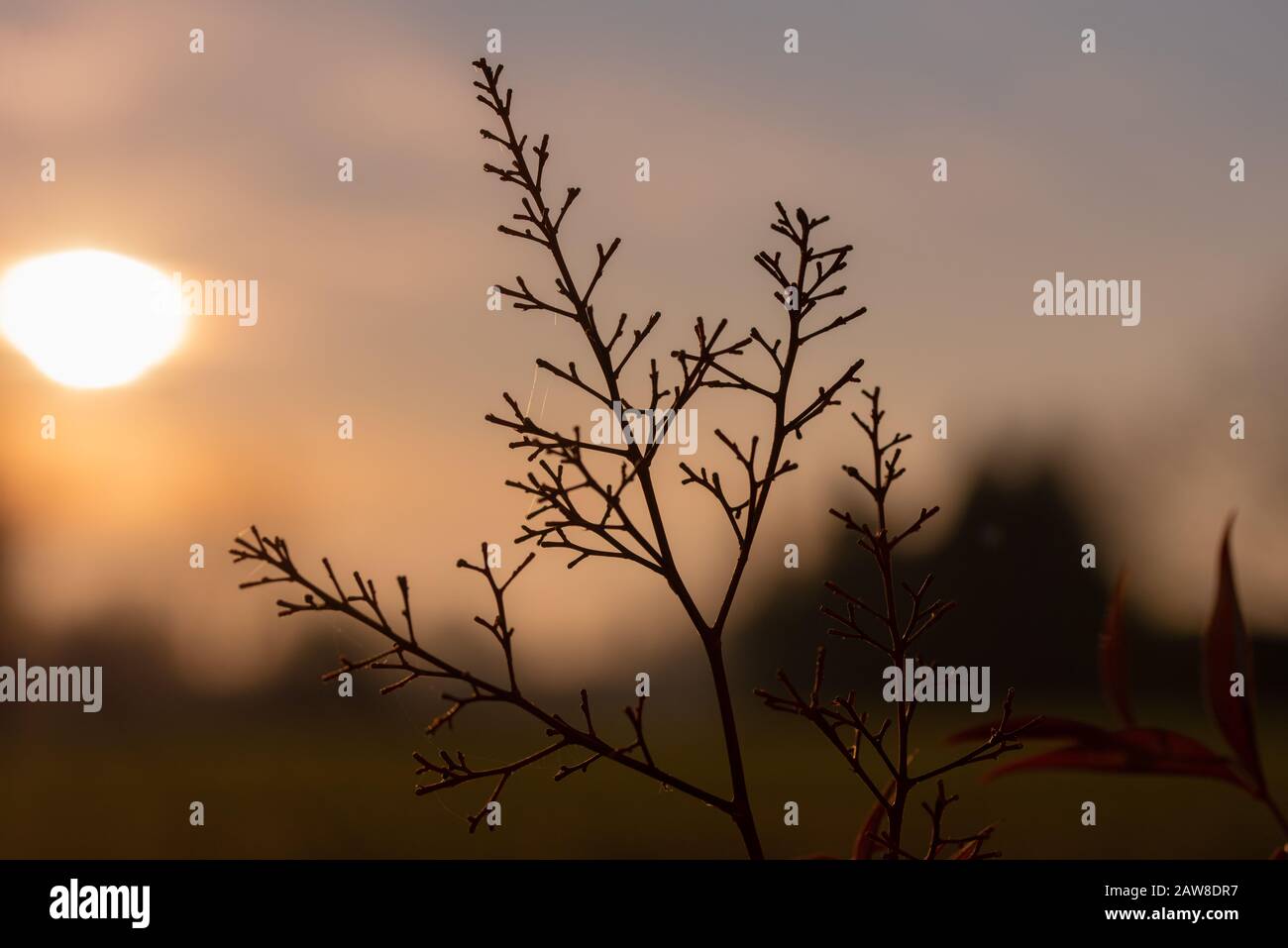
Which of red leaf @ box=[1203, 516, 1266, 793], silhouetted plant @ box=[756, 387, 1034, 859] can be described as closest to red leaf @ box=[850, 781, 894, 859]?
silhouetted plant @ box=[756, 387, 1034, 859]

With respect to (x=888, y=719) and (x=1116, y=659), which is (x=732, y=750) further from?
(x=1116, y=659)

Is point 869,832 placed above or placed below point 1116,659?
below

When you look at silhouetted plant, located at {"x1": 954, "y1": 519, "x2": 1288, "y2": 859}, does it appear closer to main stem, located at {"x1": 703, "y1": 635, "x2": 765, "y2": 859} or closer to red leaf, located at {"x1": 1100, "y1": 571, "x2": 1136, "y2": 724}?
red leaf, located at {"x1": 1100, "y1": 571, "x2": 1136, "y2": 724}

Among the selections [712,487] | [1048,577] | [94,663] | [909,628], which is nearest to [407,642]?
[712,487]

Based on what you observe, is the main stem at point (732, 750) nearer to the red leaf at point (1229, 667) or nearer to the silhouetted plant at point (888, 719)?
the silhouetted plant at point (888, 719)

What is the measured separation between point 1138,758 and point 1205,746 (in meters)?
0.06

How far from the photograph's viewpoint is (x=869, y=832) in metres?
1.02

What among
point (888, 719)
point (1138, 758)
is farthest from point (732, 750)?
point (1138, 758)

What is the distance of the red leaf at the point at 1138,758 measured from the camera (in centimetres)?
90

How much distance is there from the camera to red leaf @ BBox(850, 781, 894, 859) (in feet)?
3.36

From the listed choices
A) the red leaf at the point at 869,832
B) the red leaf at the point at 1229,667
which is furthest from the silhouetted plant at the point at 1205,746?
the red leaf at the point at 869,832

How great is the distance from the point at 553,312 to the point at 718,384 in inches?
7.0

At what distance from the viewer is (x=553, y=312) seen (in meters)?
1.03
